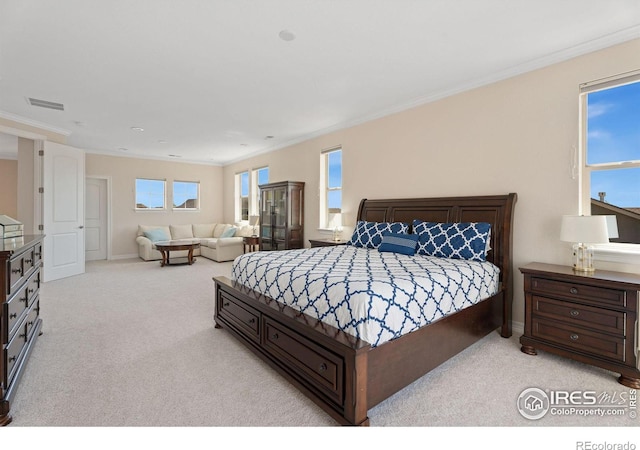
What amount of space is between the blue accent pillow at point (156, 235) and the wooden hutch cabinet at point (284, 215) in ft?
10.6

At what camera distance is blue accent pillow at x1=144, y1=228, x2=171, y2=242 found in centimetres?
769

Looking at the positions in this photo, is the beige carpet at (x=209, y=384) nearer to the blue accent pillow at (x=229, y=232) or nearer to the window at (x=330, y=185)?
the window at (x=330, y=185)

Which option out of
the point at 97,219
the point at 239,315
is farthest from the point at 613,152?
the point at 97,219

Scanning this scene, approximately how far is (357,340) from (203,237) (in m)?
7.87

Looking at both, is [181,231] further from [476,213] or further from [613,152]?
[613,152]

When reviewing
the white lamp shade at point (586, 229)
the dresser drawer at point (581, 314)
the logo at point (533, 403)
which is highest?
the white lamp shade at point (586, 229)

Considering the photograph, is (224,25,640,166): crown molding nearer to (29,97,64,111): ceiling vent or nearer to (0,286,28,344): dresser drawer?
(29,97,64,111): ceiling vent

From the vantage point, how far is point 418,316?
6.79 ft

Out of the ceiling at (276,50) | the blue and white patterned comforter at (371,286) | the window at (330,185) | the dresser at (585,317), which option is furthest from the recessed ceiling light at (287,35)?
the dresser at (585,317)

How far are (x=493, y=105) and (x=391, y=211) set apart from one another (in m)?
1.68

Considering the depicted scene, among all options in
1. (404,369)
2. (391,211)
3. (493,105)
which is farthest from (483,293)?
(493,105)

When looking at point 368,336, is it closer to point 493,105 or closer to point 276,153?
point 493,105

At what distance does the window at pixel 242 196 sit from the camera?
8516 mm

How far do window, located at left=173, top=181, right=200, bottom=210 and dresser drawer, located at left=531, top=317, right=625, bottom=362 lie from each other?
8.60 meters
